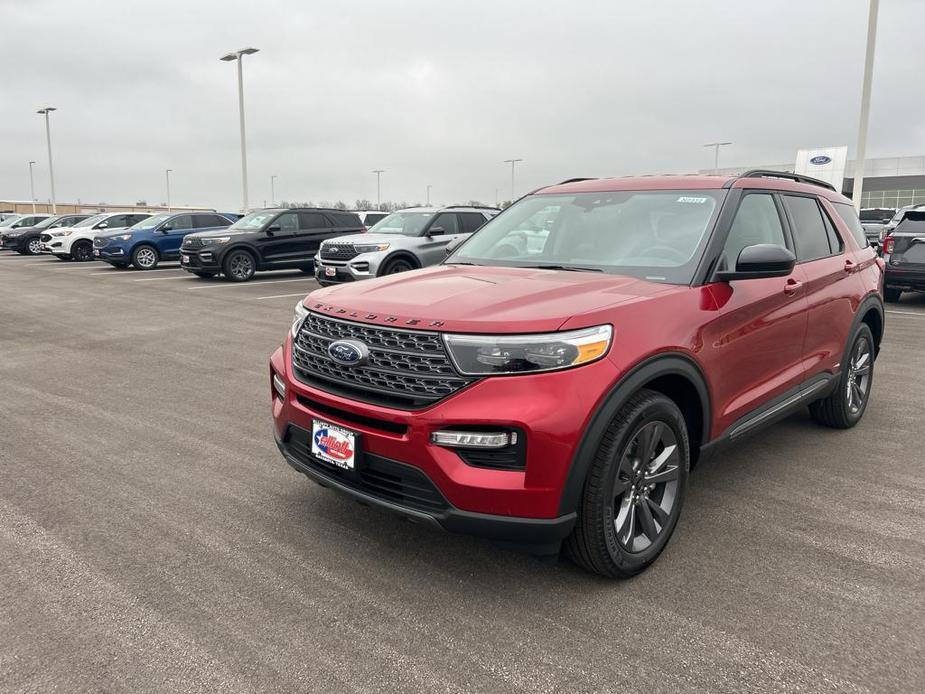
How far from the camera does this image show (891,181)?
220 ft

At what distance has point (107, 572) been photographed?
310 centimetres

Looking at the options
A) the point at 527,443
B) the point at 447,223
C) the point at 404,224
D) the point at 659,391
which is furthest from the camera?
the point at 404,224

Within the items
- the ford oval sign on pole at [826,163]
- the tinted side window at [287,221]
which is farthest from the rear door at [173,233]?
the ford oval sign on pole at [826,163]

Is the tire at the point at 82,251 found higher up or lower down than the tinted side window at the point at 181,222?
lower down

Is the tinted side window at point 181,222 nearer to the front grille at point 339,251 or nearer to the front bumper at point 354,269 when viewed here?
the front grille at point 339,251

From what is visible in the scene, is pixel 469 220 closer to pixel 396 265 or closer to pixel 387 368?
pixel 396 265

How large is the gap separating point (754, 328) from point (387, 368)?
2.05m

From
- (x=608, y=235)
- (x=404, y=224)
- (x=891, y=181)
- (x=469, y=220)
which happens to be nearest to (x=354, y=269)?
(x=404, y=224)

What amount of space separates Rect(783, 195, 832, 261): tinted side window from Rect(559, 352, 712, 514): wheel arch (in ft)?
5.30

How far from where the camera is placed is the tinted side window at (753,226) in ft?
12.3

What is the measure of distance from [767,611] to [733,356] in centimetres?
126

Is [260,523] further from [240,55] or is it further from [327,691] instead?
[240,55]

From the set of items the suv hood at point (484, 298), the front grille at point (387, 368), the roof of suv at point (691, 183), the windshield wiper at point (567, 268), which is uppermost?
the roof of suv at point (691, 183)

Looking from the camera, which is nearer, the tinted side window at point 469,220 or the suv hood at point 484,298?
the suv hood at point 484,298
